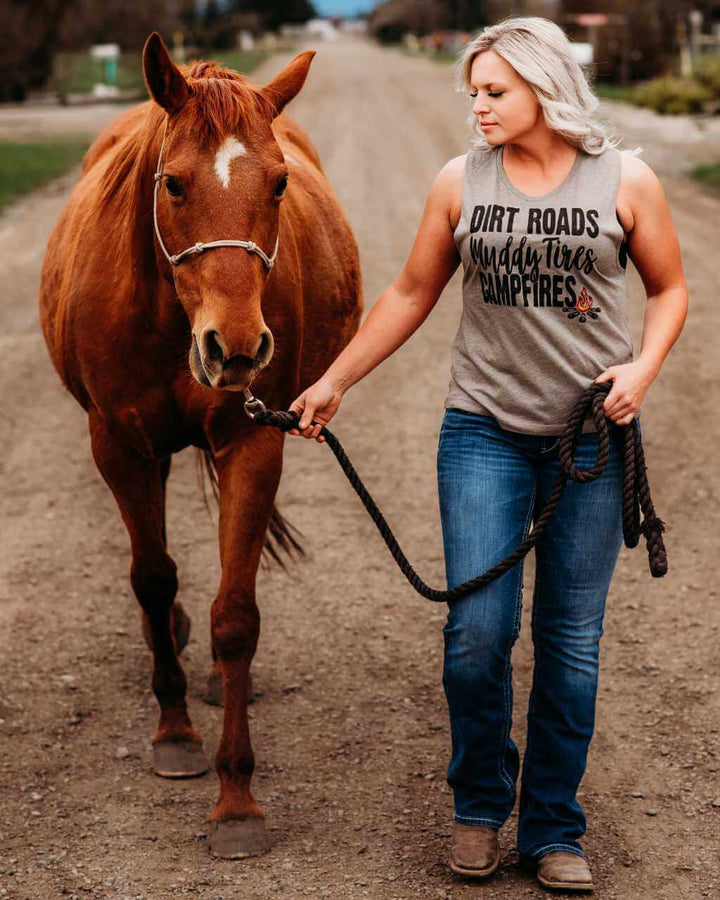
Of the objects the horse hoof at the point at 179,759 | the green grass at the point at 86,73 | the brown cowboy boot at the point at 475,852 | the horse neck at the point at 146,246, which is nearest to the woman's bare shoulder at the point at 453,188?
the horse neck at the point at 146,246

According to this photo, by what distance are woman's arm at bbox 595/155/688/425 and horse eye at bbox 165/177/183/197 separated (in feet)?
3.46

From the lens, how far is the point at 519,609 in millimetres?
3105

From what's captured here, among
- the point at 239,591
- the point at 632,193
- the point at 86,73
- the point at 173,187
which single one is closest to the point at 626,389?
the point at 632,193

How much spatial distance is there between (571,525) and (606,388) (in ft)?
1.14

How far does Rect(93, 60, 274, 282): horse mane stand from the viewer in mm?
3027

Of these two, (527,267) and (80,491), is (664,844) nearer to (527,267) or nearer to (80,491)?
(527,267)

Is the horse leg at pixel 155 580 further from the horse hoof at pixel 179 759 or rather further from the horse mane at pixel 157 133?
the horse mane at pixel 157 133

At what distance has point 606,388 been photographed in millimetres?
2961

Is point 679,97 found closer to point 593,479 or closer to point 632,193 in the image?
point 632,193

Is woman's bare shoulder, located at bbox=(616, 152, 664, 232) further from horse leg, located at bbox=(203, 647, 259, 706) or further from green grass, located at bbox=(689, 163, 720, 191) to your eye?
green grass, located at bbox=(689, 163, 720, 191)

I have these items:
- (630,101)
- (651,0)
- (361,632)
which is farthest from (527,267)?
(651,0)

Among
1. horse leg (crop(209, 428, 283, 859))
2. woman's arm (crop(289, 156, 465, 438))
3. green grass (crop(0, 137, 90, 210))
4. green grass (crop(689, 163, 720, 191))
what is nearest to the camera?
woman's arm (crop(289, 156, 465, 438))

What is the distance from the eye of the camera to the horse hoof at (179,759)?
3789mm

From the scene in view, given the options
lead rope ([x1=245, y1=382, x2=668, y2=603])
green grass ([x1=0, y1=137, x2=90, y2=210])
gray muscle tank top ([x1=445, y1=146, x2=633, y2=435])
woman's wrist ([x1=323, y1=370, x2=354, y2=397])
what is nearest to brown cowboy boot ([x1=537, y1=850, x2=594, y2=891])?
lead rope ([x1=245, y1=382, x2=668, y2=603])
